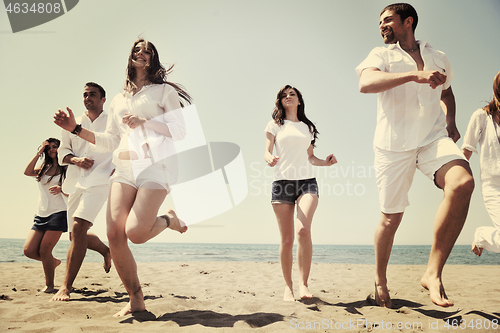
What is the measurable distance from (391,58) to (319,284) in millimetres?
4352

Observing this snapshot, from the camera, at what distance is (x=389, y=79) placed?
99.5 inches

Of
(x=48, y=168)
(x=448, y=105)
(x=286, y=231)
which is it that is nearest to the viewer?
(x=448, y=105)

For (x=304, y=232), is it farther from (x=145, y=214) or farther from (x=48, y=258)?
(x=48, y=258)

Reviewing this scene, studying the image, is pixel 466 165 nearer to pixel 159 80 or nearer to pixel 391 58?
pixel 391 58

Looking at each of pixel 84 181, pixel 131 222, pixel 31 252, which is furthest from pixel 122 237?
pixel 31 252

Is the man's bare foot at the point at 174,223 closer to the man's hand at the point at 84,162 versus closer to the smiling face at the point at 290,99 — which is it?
the man's hand at the point at 84,162

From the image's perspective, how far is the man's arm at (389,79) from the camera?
2301 mm

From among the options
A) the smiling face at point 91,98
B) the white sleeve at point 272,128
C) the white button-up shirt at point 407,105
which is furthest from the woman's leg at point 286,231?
the smiling face at point 91,98

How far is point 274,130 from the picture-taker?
419 centimetres

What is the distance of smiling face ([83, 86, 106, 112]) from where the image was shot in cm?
438

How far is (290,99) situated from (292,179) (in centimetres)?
104

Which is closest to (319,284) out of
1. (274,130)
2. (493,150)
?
(274,130)

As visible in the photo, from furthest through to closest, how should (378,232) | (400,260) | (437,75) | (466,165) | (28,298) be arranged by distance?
(400,260), (28,298), (378,232), (466,165), (437,75)

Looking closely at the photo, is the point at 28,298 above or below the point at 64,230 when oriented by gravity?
below
